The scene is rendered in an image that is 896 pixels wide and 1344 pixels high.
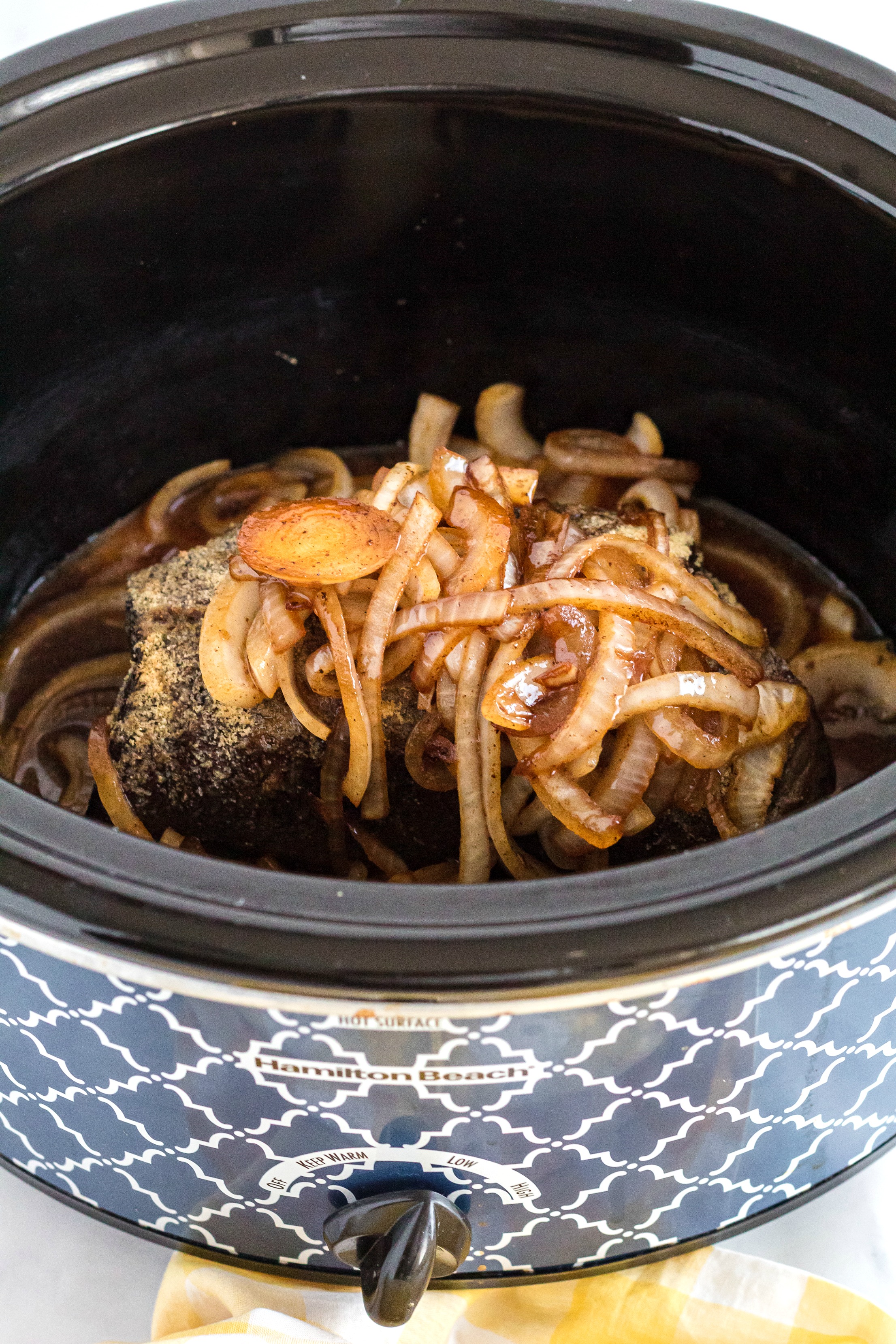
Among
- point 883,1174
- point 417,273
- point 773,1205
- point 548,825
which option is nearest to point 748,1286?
point 773,1205

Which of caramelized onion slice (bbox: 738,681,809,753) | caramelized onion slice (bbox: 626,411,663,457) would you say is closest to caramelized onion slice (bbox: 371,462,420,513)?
caramelized onion slice (bbox: 738,681,809,753)

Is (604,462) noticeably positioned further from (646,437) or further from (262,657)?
(262,657)

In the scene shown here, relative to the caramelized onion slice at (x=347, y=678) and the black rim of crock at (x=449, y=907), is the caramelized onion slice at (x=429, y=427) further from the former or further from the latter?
the black rim of crock at (x=449, y=907)

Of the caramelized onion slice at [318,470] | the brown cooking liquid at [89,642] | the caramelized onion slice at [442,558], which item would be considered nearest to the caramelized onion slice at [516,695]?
the caramelized onion slice at [442,558]

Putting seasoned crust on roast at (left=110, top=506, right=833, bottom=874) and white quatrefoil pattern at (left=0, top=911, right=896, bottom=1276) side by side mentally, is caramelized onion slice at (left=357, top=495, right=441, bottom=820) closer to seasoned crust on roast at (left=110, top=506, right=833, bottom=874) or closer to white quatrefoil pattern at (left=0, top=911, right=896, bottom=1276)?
seasoned crust on roast at (left=110, top=506, right=833, bottom=874)

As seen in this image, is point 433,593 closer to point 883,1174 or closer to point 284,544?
point 284,544

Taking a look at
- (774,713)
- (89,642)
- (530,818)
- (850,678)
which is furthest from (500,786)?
(89,642)

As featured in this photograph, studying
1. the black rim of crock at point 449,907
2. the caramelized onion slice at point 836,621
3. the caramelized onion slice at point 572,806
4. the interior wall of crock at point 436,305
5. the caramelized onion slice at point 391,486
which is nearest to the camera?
the black rim of crock at point 449,907
